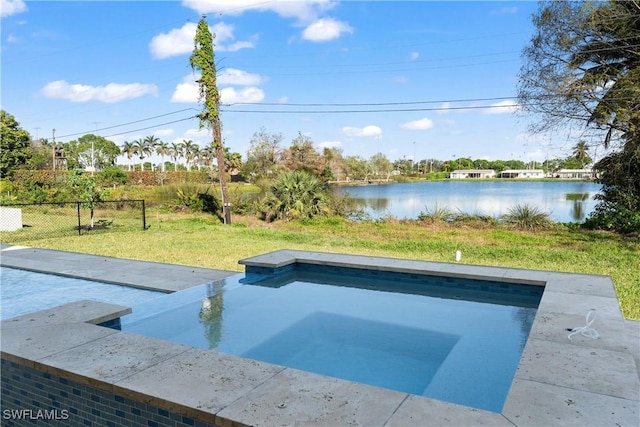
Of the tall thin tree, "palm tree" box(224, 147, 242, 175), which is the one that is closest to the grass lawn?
the tall thin tree

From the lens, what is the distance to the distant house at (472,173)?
73.1 m

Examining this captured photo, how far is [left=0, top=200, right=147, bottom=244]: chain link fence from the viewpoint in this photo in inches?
422

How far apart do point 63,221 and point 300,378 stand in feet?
45.1

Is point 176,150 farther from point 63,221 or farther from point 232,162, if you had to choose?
point 63,221

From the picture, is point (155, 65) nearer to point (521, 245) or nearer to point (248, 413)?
point (521, 245)

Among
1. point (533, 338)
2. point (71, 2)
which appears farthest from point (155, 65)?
point (533, 338)

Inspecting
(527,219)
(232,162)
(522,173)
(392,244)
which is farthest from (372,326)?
(522,173)

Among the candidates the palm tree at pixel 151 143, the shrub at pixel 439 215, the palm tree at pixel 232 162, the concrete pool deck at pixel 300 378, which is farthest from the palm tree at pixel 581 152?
the palm tree at pixel 151 143

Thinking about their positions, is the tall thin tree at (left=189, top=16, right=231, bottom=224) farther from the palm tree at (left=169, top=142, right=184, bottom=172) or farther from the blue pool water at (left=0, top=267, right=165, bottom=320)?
the palm tree at (left=169, top=142, right=184, bottom=172)

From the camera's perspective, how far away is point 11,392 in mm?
2668

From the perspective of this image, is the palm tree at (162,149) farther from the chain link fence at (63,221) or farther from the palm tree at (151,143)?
the chain link fence at (63,221)

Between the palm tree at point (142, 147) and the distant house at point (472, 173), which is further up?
the palm tree at point (142, 147)

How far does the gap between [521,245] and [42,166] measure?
126 ft

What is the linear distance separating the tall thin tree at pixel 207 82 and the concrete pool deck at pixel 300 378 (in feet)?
34.2
